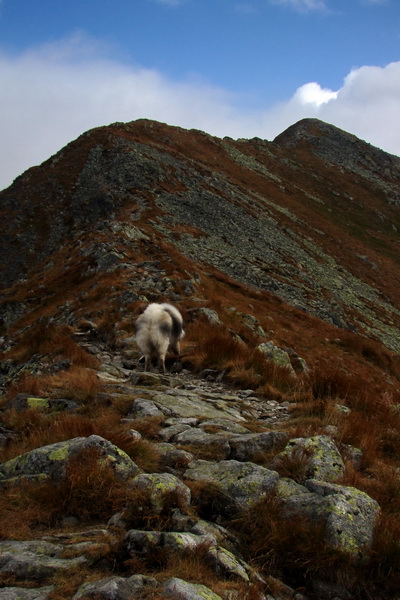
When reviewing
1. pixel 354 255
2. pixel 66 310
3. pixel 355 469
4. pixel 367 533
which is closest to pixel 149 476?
pixel 367 533

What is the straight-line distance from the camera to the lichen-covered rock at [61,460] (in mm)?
4461

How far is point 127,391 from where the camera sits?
26.2 ft

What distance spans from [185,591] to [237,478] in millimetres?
1792

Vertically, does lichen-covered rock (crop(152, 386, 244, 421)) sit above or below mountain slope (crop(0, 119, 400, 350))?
below

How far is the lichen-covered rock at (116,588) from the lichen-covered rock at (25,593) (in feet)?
0.75

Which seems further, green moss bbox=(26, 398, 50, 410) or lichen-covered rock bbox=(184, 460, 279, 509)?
green moss bbox=(26, 398, 50, 410)

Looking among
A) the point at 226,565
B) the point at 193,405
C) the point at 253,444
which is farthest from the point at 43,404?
the point at 226,565

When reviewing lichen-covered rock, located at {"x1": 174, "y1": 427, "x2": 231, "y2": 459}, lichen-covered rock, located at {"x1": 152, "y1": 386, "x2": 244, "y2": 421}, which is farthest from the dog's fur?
lichen-covered rock, located at {"x1": 174, "y1": 427, "x2": 231, "y2": 459}

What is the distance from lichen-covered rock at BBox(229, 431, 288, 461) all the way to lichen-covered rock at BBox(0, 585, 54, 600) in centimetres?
295

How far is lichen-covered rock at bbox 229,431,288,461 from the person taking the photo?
5.48m

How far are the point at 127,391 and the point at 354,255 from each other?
1974 inches

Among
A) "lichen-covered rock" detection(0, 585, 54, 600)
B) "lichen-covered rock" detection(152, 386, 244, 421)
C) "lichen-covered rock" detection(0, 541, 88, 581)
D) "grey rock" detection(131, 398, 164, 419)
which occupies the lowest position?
"lichen-covered rock" detection(152, 386, 244, 421)

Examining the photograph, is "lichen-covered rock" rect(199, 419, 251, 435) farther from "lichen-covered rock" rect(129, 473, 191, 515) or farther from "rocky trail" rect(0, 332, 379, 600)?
"lichen-covered rock" rect(129, 473, 191, 515)

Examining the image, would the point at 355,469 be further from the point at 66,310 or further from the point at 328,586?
the point at 66,310
